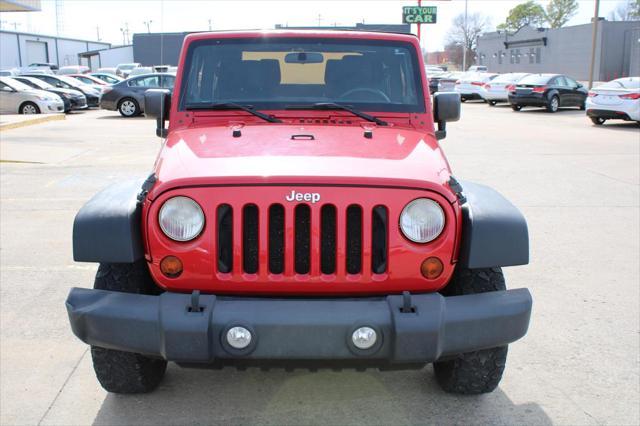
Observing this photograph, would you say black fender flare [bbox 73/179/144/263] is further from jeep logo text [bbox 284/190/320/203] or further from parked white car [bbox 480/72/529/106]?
parked white car [bbox 480/72/529/106]

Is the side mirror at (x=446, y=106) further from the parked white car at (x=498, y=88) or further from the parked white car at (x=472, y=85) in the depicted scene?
the parked white car at (x=472, y=85)

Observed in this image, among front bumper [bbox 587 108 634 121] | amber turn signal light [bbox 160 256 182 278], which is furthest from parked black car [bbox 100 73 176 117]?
amber turn signal light [bbox 160 256 182 278]

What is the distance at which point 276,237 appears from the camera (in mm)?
2939

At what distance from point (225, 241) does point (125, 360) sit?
0.90 meters

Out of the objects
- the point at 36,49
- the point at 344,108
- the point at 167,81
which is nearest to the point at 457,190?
the point at 344,108

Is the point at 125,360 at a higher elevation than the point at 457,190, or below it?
below

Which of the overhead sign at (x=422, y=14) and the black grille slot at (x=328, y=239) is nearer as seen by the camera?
the black grille slot at (x=328, y=239)

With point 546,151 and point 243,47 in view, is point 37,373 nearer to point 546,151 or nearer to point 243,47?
point 243,47

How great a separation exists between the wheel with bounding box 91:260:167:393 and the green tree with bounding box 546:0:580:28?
317 ft

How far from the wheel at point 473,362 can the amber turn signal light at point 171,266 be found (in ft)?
4.05

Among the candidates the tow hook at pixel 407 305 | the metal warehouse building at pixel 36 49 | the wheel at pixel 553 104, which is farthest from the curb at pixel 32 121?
the metal warehouse building at pixel 36 49

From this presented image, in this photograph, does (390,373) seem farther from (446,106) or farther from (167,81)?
(167,81)

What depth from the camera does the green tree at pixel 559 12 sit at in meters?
90.6

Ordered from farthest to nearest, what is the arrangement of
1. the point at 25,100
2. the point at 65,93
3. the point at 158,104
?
the point at 65,93
the point at 25,100
the point at 158,104
